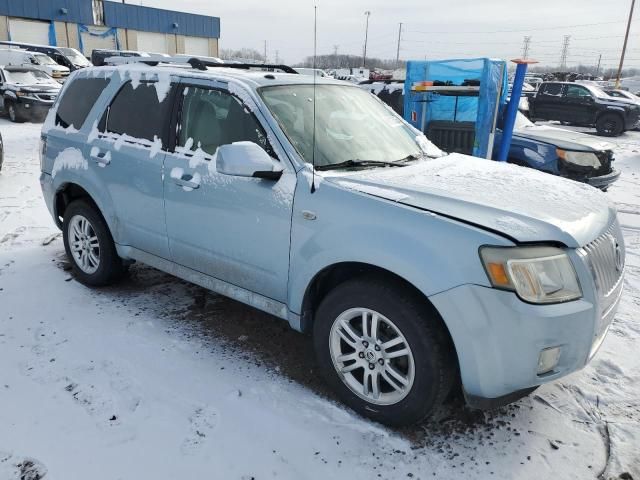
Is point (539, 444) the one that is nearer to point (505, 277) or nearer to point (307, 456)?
point (505, 277)

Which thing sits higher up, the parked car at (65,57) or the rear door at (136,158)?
the parked car at (65,57)

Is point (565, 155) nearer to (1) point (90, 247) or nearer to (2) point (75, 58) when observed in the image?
(1) point (90, 247)

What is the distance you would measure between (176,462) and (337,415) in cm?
88

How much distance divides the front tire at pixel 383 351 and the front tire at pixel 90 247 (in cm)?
215

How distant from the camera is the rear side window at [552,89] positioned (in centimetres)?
1820

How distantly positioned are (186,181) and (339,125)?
1070 millimetres

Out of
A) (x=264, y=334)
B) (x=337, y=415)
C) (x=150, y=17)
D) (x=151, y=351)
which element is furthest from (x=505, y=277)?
(x=150, y=17)

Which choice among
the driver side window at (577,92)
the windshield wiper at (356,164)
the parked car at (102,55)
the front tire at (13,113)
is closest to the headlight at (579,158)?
the windshield wiper at (356,164)

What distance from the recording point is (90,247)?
4301mm

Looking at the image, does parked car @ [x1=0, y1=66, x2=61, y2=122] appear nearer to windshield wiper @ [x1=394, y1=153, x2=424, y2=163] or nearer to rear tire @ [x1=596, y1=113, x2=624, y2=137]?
windshield wiper @ [x1=394, y1=153, x2=424, y2=163]

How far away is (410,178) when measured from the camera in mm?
2898

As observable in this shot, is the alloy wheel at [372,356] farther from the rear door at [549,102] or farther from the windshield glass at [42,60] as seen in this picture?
the windshield glass at [42,60]

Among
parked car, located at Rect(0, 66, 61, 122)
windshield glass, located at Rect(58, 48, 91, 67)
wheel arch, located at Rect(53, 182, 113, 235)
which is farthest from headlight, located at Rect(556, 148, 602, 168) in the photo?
windshield glass, located at Rect(58, 48, 91, 67)

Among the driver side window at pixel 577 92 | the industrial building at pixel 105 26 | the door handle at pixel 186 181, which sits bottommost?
the door handle at pixel 186 181
